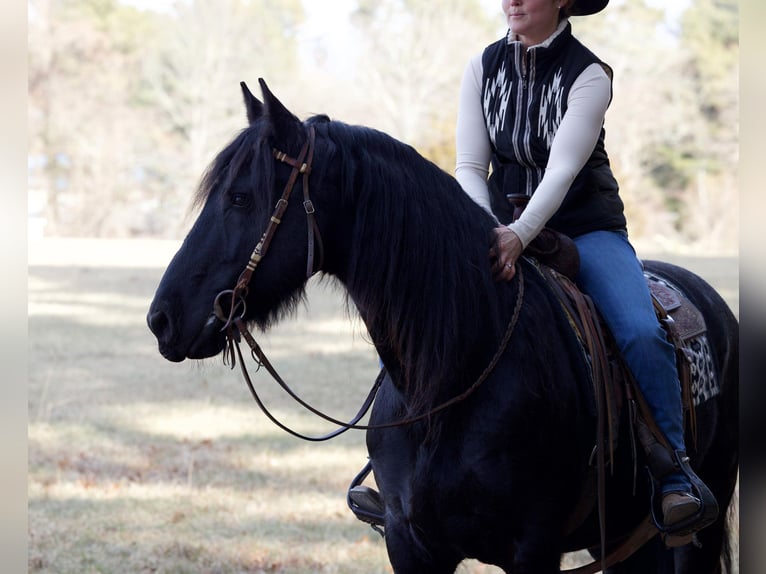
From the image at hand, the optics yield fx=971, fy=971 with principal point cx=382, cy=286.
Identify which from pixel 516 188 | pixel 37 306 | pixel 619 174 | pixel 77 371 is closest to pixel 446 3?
pixel 619 174

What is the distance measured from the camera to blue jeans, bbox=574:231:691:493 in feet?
10.5

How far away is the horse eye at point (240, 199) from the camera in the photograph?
2699 millimetres

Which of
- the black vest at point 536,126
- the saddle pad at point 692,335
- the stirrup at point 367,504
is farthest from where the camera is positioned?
the saddle pad at point 692,335

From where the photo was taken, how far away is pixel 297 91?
29.2 metres

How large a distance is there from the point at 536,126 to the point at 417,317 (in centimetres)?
90

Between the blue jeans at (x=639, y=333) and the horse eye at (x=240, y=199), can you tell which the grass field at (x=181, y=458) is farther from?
the blue jeans at (x=639, y=333)

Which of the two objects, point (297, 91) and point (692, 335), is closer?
point (692, 335)

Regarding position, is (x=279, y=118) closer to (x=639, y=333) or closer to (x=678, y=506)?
(x=639, y=333)

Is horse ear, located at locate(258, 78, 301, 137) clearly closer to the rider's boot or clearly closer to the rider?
the rider

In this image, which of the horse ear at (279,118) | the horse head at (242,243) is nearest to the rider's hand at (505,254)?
the horse head at (242,243)

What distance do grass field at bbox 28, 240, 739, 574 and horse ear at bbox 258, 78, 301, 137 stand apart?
52cm

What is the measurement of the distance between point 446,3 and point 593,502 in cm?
2916

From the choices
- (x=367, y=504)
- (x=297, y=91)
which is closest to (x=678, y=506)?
(x=367, y=504)

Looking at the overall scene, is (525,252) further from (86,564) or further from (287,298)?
(86,564)
